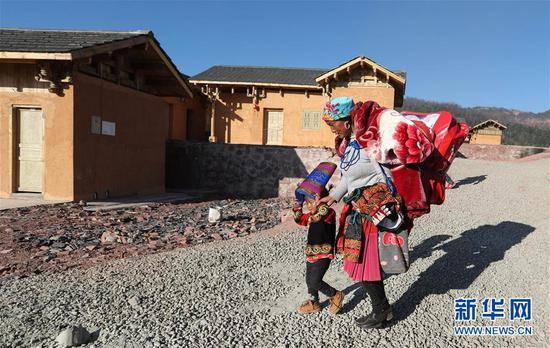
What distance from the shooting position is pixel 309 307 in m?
3.53

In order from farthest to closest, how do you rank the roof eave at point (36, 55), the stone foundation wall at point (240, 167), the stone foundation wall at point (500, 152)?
the stone foundation wall at point (500, 152) → the stone foundation wall at point (240, 167) → the roof eave at point (36, 55)

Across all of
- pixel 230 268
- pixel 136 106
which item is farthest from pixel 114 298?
pixel 136 106

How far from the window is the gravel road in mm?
11550

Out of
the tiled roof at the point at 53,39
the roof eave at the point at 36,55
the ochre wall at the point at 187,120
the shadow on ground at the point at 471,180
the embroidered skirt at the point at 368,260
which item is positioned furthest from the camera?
the ochre wall at the point at 187,120

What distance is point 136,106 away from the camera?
444 inches

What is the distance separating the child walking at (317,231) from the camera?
3303mm

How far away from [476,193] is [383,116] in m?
9.09

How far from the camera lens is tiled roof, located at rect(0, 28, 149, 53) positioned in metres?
→ 8.02

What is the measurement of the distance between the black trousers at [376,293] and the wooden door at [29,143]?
8.19 metres

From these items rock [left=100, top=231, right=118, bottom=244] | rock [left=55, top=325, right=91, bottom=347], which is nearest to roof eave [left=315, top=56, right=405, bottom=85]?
rock [left=100, top=231, right=118, bottom=244]

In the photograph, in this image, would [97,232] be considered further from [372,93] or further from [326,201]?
[372,93]

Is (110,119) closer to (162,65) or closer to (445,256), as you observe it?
(162,65)

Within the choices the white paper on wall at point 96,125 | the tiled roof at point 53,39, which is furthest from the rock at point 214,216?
the tiled roof at point 53,39

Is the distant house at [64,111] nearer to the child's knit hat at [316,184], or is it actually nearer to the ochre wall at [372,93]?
the child's knit hat at [316,184]
